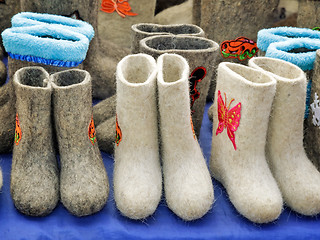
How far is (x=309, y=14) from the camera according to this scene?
1.26 m

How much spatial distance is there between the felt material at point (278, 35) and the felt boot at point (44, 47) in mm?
417

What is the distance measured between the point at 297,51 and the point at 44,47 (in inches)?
22.3

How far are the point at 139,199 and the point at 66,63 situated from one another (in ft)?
1.07

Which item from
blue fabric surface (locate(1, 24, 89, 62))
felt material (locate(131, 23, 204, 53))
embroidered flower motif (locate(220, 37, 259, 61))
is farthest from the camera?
embroidered flower motif (locate(220, 37, 259, 61))

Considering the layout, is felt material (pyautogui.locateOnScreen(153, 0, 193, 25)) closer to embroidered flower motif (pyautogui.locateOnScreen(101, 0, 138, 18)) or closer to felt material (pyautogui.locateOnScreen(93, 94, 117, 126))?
embroidered flower motif (pyautogui.locateOnScreen(101, 0, 138, 18))

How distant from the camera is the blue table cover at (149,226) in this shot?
0.70m

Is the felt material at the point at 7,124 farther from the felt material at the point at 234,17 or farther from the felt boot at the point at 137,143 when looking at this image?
the felt material at the point at 234,17

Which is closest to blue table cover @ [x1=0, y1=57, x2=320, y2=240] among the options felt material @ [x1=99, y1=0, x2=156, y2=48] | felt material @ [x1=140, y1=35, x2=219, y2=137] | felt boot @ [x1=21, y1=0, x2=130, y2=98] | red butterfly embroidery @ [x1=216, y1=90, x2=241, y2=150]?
red butterfly embroidery @ [x1=216, y1=90, x2=241, y2=150]

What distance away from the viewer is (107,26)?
4.83 ft

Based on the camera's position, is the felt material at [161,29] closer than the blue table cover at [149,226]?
No

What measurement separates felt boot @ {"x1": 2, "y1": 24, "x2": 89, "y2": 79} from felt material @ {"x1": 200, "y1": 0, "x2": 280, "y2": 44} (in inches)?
20.1

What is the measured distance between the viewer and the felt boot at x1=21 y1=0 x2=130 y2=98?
105cm

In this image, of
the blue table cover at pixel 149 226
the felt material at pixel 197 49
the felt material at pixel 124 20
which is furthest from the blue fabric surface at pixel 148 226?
the felt material at pixel 124 20

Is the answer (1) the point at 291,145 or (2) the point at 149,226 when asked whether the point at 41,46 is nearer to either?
(2) the point at 149,226
